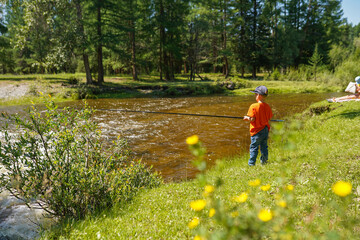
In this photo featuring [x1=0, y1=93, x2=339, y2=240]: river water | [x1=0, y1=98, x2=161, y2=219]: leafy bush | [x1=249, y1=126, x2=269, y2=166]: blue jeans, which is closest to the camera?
[x1=0, y1=98, x2=161, y2=219]: leafy bush

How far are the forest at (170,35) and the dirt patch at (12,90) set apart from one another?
9.66 feet

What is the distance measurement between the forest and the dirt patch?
9.66 ft

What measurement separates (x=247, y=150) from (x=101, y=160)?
4935mm

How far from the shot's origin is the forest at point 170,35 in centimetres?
1916

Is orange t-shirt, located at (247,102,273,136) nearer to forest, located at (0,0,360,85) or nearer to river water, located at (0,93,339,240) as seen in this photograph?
river water, located at (0,93,339,240)

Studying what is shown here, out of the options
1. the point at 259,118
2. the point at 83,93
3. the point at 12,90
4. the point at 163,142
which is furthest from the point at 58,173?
the point at 12,90

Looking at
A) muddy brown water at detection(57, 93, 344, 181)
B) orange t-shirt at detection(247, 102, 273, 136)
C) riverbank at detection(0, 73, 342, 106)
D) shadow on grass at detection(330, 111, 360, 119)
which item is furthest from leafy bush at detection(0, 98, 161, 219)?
riverbank at detection(0, 73, 342, 106)

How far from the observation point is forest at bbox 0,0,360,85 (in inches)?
754

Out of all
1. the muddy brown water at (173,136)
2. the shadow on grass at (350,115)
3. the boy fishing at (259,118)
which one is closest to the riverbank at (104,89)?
the muddy brown water at (173,136)

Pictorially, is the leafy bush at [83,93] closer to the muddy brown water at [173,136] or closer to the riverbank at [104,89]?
the riverbank at [104,89]

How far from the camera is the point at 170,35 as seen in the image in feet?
112

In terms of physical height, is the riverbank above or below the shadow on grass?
above

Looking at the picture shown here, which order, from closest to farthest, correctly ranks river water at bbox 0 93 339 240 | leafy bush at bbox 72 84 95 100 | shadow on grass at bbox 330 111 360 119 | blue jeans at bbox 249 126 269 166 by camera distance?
river water at bbox 0 93 339 240 → blue jeans at bbox 249 126 269 166 → shadow on grass at bbox 330 111 360 119 → leafy bush at bbox 72 84 95 100

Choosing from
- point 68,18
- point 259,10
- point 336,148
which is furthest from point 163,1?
point 336,148
